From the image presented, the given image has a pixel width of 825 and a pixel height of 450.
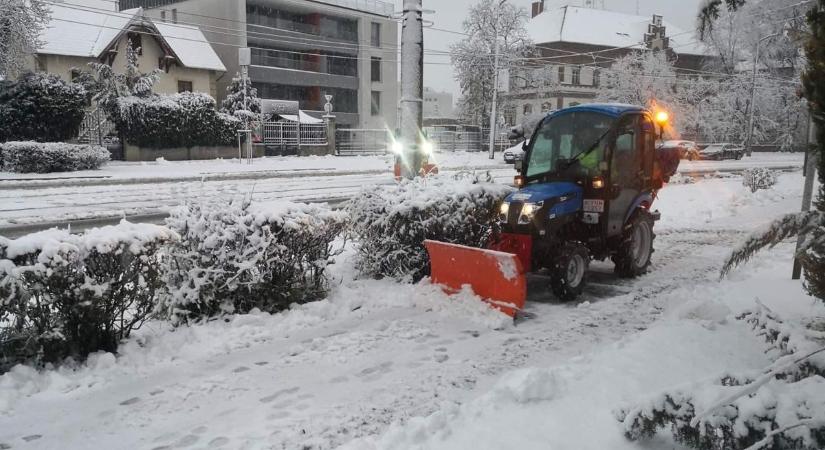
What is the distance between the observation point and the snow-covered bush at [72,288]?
15.1 ft

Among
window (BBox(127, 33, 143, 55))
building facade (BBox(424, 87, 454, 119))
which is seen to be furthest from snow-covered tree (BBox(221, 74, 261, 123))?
building facade (BBox(424, 87, 454, 119))

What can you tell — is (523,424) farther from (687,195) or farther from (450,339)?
(687,195)

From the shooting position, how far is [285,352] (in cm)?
548

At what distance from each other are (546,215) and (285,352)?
3224 millimetres

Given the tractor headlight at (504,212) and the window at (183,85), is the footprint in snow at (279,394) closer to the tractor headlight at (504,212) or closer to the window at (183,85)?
the tractor headlight at (504,212)

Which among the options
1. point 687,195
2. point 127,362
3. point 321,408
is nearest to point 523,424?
point 321,408

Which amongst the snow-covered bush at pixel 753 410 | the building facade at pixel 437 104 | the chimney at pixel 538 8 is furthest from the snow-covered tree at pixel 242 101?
the building facade at pixel 437 104

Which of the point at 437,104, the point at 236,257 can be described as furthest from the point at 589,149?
the point at 437,104

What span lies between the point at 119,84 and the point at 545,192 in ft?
90.8

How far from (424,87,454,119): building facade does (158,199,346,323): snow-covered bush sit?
88617 mm

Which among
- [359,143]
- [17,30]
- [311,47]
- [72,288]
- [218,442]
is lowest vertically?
[218,442]

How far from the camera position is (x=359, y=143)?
43.7 metres

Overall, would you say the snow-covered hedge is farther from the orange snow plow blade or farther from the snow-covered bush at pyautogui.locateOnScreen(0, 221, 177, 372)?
the snow-covered bush at pyautogui.locateOnScreen(0, 221, 177, 372)

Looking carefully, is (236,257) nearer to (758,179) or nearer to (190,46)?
(758,179)
